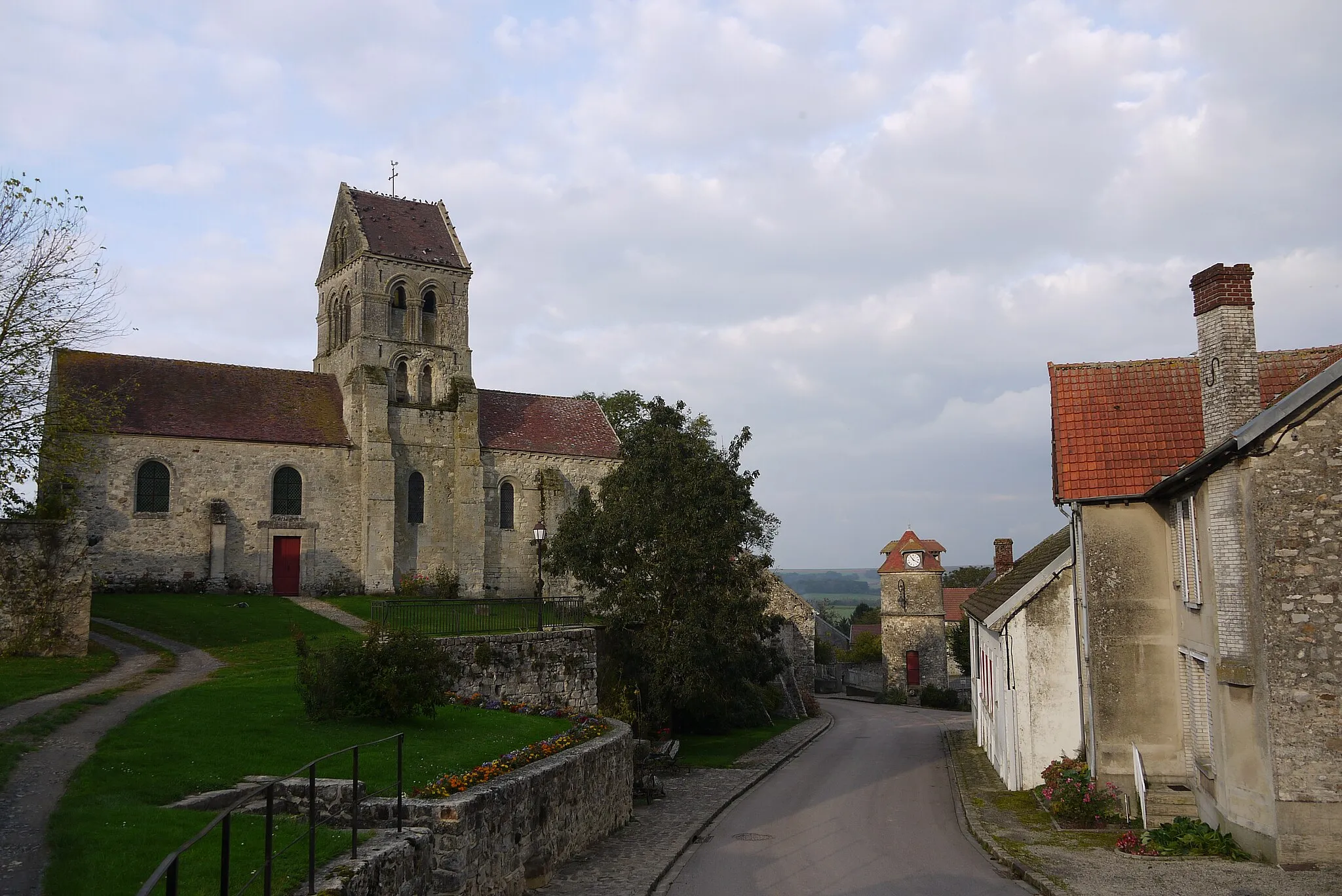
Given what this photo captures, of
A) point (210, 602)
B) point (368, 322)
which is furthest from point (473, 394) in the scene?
point (210, 602)

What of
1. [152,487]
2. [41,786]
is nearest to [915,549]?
[152,487]

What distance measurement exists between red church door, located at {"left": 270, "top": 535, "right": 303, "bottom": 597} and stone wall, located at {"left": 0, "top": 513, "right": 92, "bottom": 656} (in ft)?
50.7

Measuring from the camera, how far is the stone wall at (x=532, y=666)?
2091 cm

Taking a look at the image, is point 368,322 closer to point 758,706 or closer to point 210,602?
point 210,602

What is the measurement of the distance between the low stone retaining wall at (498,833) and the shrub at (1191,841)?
8.33 meters

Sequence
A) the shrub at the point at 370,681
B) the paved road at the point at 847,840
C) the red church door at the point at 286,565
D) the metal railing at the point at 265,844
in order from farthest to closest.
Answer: the red church door at the point at 286,565 → the shrub at the point at 370,681 → the paved road at the point at 847,840 → the metal railing at the point at 265,844

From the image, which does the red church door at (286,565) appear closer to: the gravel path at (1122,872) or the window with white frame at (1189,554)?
the gravel path at (1122,872)

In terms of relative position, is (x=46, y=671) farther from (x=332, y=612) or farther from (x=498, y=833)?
(x=332, y=612)

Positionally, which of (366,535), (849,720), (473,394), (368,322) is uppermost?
(368,322)

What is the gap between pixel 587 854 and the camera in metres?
15.8

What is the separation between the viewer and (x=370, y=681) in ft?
50.7

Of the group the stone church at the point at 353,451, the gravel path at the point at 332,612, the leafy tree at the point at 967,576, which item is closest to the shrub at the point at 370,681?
the gravel path at the point at 332,612

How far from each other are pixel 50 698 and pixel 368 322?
27.9m

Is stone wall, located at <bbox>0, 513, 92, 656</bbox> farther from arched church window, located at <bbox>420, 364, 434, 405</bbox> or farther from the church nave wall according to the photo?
arched church window, located at <bbox>420, 364, 434, 405</bbox>
